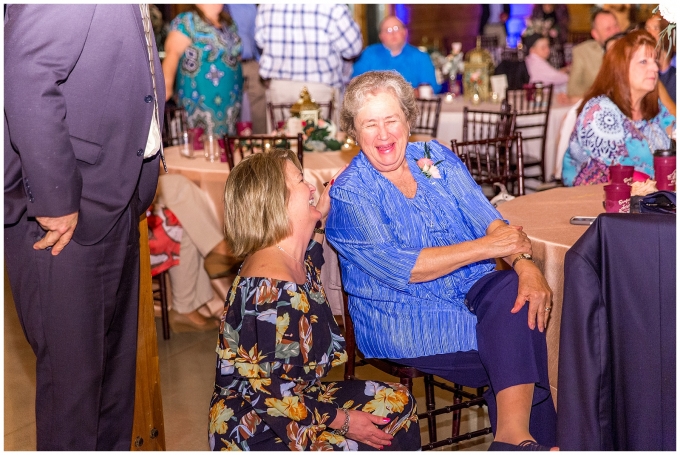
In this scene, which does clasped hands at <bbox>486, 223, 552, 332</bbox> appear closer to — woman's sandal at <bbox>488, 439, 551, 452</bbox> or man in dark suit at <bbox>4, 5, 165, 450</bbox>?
woman's sandal at <bbox>488, 439, 551, 452</bbox>

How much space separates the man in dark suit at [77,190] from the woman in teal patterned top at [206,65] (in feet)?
11.3

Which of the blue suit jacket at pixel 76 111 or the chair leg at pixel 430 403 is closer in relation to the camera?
the blue suit jacket at pixel 76 111

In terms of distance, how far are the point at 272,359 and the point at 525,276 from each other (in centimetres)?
78

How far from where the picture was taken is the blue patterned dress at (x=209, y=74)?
18.3ft

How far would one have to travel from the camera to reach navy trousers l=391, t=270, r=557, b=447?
88.4 inches

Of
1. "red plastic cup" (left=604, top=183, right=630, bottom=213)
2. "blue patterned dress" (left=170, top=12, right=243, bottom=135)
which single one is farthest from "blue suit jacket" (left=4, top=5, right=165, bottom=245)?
"blue patterned dress" (left=170, top=12, right=243, bottom=135)

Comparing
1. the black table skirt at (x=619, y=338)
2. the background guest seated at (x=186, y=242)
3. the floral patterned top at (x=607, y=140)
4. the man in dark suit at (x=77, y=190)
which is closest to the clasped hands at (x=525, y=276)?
the black table skirt at (x=619, y=338)

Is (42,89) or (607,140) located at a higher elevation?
(42,89)

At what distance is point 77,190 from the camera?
1977mm

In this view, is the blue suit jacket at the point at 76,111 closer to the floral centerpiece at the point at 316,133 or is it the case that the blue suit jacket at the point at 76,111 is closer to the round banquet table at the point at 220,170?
the round banquet table at the point at 220,170

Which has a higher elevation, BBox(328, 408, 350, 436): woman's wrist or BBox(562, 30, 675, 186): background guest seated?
BBox(562, 30, 675, 186): background guest seated

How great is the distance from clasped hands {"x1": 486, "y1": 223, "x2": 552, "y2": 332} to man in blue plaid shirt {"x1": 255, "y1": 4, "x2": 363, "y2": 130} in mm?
3864

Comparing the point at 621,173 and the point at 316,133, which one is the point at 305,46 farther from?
the point at 621,173

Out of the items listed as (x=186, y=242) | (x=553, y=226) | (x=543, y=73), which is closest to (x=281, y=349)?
(x=553, y=226)
